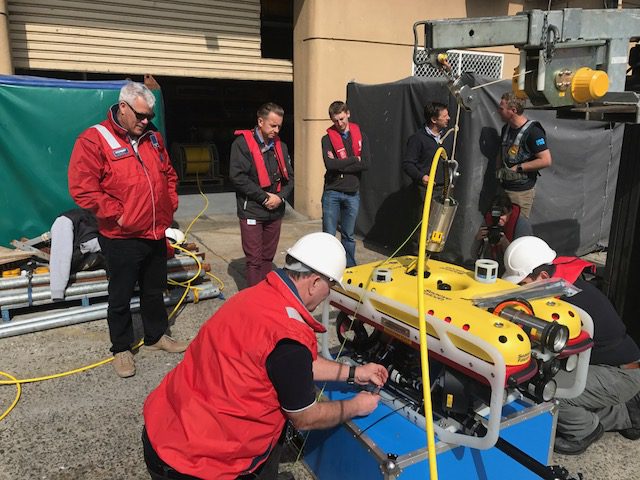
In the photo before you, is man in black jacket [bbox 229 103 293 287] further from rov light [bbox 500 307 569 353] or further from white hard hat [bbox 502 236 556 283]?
rov light [bbox 500 307 569 353]

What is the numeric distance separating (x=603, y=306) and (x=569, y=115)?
49.4 inches

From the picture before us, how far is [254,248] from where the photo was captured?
191 inches

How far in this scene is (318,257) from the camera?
2.16m

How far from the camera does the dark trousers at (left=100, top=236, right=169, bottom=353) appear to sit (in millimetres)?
3736

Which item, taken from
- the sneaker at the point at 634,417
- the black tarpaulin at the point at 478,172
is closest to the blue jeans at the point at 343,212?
the black tarpaulin at the point at 478,172

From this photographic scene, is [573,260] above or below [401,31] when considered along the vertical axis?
below

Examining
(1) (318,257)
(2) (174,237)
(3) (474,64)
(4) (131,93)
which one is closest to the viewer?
(1) (318,257)

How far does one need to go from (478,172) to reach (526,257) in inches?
127

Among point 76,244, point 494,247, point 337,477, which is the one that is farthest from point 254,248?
point 337,477

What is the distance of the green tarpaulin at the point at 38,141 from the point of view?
5980 mm

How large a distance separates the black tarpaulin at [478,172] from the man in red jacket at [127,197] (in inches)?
138

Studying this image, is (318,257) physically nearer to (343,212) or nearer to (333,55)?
(343,212)

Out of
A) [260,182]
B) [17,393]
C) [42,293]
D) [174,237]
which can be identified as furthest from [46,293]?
[260,182]

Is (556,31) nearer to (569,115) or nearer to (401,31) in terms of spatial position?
(569,115)
